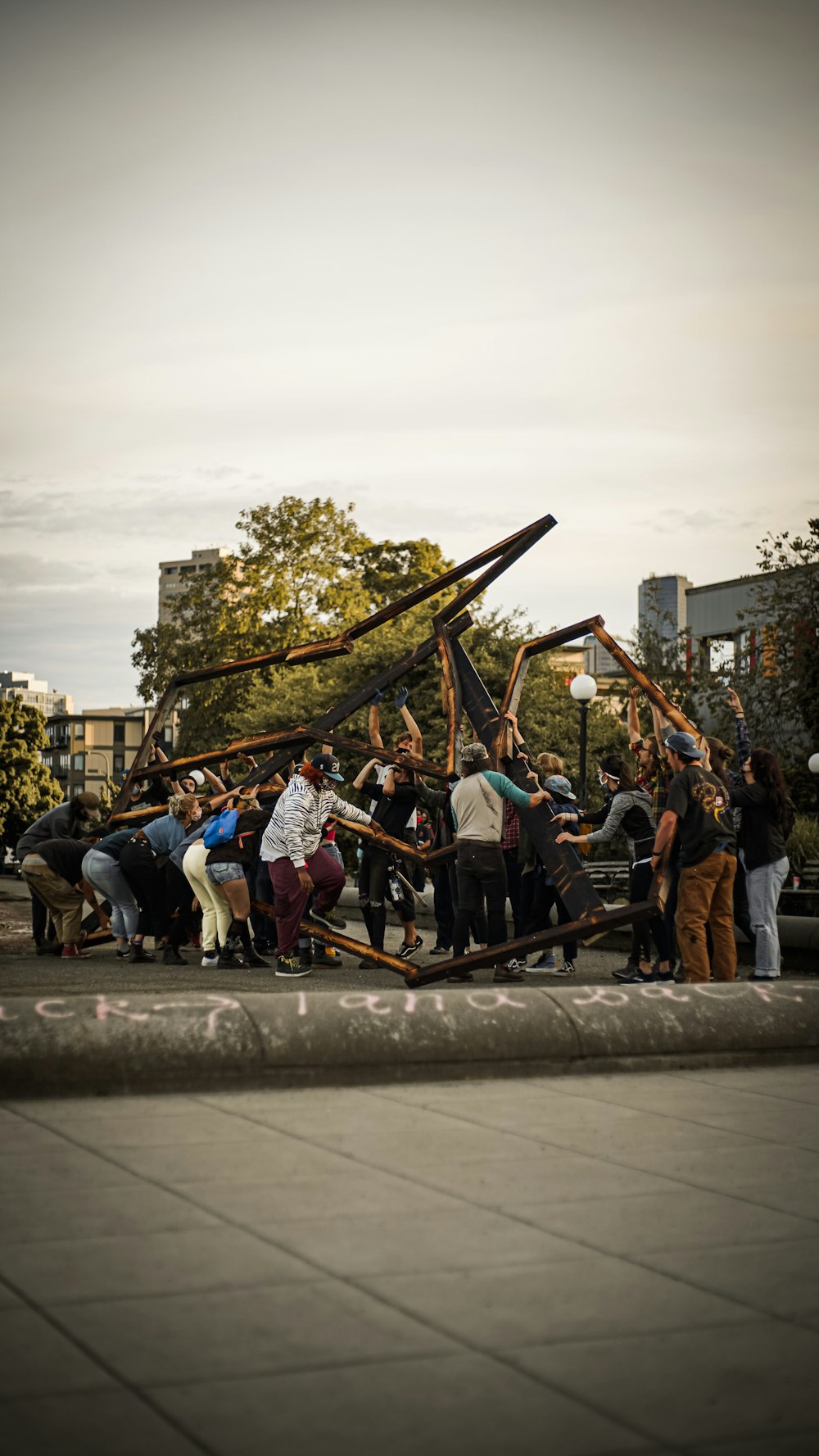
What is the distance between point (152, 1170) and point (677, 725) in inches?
247

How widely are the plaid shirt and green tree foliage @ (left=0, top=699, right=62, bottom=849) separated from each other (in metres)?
47.5

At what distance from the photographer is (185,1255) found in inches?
155

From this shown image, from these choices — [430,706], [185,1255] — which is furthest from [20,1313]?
[430,706]

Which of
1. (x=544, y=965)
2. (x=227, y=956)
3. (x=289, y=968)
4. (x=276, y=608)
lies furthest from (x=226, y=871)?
(x=276, y=608)

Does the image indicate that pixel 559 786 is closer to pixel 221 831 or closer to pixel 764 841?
pixel 764 841

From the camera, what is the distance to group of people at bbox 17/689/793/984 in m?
9.93

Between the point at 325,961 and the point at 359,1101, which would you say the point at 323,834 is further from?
the point at 359,1101

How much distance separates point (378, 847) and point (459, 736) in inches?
66.0

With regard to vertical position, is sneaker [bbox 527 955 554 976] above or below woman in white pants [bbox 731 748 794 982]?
below

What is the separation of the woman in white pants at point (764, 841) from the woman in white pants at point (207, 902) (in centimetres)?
432

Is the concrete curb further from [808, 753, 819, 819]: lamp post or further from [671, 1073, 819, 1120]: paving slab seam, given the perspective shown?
[808, 753, 819, 819]: lamp post

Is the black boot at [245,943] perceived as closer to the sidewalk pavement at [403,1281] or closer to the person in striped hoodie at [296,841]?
the person in striped hoodie at [296,841]

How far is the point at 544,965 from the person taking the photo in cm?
1250

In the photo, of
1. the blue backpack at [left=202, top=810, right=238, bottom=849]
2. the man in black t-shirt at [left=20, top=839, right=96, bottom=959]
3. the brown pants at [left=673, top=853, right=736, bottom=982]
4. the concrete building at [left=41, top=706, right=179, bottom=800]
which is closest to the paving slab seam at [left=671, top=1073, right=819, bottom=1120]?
the brown pants at [left=673, top=853, right=736, bottom=982]
